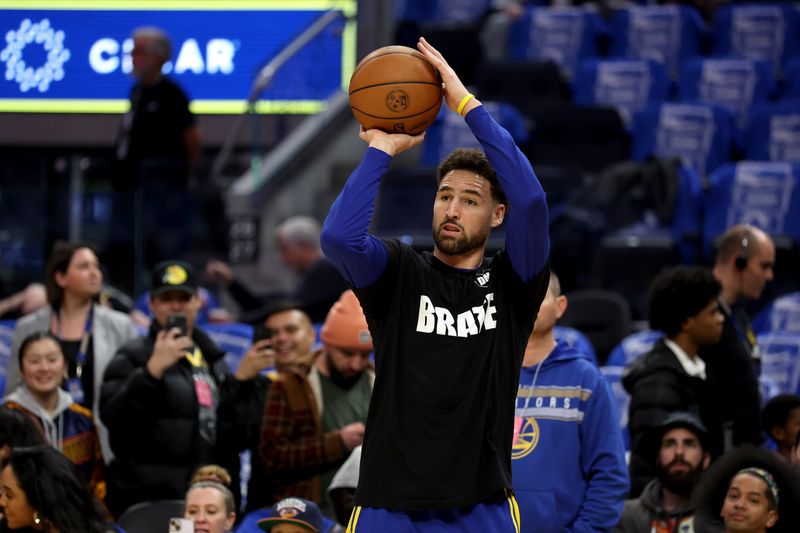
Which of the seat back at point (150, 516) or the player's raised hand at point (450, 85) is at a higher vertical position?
the player's raised hand at point (450, 85)

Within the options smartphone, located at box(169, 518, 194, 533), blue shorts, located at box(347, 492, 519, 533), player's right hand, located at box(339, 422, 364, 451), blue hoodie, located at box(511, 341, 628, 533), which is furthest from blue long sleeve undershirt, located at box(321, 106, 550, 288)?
player's right hand, located at box(339, 422, 364, 451)

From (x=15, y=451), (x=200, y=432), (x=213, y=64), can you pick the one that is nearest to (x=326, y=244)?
(x=15, y=451)

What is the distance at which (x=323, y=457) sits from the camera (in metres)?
6.04

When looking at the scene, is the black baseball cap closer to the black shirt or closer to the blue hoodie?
the blue hoodie

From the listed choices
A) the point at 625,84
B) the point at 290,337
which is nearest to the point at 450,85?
the point at 290,337

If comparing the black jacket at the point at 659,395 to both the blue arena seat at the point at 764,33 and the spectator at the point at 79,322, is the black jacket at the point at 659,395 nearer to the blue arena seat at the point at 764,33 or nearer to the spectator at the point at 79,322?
the spectator at the point at 79,322

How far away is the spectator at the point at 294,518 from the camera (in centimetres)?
562

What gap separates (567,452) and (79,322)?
10.6 ft

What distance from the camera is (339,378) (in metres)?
6.33

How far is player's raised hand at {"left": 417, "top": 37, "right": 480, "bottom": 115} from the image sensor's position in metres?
3.67

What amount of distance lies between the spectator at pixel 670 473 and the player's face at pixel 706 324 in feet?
1.10

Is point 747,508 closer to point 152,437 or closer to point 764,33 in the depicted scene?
point 152,437

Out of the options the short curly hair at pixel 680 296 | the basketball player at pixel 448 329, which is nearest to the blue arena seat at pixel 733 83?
the short curly hair at pixel 680 296

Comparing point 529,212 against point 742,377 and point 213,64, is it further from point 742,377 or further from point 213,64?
point 213,64
